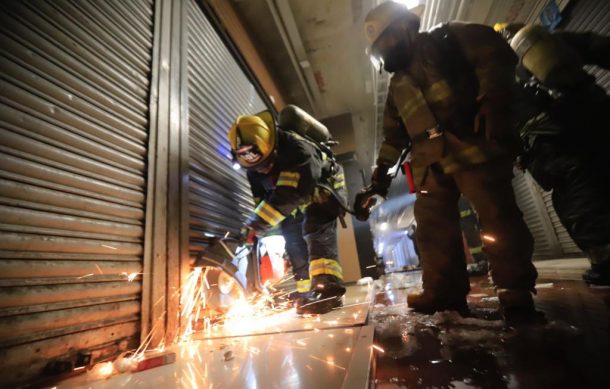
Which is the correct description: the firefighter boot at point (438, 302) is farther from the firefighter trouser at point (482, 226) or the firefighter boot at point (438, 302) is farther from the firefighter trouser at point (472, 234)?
the firefighter trouser at point (472, 234)

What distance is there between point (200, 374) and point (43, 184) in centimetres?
124

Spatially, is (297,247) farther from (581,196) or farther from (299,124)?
(581,196)

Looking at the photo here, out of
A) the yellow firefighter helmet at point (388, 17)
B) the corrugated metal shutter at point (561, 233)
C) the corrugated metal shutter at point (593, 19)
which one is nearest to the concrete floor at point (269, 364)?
the yellow firefighter helmet at point (388, 17)

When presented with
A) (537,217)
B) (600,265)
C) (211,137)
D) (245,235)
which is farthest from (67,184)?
(537,217)

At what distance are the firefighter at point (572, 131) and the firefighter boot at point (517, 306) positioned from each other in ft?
3.26

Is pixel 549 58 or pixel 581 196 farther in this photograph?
pixel 549 58

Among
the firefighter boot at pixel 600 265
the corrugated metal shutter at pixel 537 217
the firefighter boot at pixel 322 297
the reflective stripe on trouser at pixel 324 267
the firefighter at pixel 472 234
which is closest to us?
the firefighter boot at pixel 600 265

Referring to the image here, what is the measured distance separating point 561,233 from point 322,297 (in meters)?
4.80

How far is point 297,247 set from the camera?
3449 mm

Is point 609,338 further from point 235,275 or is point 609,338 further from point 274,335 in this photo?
point 235,275

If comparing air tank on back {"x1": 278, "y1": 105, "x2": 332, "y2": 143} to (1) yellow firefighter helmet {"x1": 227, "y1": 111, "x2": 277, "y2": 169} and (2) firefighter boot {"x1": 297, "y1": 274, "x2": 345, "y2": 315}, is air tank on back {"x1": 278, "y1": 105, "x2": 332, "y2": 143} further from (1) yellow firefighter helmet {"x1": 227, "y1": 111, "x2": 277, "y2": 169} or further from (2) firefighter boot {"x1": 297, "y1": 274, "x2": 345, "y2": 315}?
(2) firefighter boot {"x1": 297, "y1": 274, "x2": 345, "y2": 315}

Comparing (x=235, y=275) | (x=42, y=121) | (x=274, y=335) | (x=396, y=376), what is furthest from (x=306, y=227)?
(x=42, y=121)

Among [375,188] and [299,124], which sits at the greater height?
[299,124]

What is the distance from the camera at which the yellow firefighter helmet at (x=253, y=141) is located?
8.32 feet
